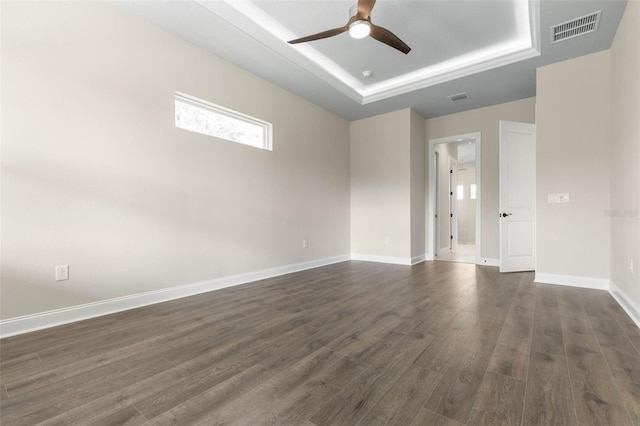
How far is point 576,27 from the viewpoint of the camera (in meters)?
3.06

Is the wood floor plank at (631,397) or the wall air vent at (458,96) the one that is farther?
the wall air vent at (458,96)

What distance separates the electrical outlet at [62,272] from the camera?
2436mm

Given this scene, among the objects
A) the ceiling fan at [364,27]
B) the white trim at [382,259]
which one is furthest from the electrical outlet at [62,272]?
the white trim at [382,259]

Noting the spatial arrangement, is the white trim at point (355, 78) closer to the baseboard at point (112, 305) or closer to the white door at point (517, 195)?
the white door at point (517, 195)

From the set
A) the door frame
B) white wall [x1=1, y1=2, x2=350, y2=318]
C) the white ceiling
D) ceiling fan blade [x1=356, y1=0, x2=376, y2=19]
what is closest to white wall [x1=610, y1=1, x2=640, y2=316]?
the white ceiling

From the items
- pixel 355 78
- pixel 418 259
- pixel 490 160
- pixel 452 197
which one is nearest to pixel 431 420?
pixel 418 259

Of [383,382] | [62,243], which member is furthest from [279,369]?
[62,243]

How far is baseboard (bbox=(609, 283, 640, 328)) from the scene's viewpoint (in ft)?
7.80

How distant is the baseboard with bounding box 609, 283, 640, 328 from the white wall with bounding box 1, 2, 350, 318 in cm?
396

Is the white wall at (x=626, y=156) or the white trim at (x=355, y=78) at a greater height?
the white trim at (x=355, y=78)

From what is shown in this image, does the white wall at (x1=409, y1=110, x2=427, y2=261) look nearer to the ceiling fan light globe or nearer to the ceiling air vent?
the ceiling air vent

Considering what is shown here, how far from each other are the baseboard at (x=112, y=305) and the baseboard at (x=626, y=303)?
3948 mm

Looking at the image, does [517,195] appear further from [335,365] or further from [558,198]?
[335,365]

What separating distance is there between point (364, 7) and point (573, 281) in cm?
414
